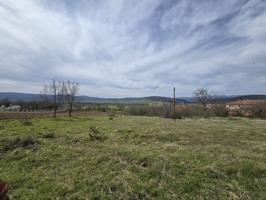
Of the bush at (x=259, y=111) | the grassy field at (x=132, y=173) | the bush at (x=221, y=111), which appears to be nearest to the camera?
the grassy field at (x=132, y=173)

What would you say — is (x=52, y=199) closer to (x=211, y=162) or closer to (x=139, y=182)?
(x=139, y=182)

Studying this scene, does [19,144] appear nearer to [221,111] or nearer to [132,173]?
[132,173]

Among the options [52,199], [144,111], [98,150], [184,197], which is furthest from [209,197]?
[144,111]

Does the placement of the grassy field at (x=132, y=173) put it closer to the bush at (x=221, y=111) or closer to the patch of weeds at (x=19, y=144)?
the patch of weeds at (x=19, y=144)

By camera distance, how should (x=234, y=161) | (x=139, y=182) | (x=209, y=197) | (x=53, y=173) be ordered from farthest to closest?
(x=234, y=161), (x=53, y=173), (x=139, y=182), (x=209, y=197)

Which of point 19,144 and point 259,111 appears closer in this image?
point 19,144

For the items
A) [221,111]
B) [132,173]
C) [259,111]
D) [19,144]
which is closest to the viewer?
[132,173]

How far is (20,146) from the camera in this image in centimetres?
830

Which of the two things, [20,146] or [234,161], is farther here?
[20,146]

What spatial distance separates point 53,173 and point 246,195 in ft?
14.6

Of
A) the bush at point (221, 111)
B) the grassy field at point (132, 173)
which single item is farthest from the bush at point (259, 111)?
the grassy field at point (132, 173)

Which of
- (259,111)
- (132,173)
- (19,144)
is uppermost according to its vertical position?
(259,111)

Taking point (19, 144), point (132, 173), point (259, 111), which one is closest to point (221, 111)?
point (259, 111)

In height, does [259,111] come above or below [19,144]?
above
